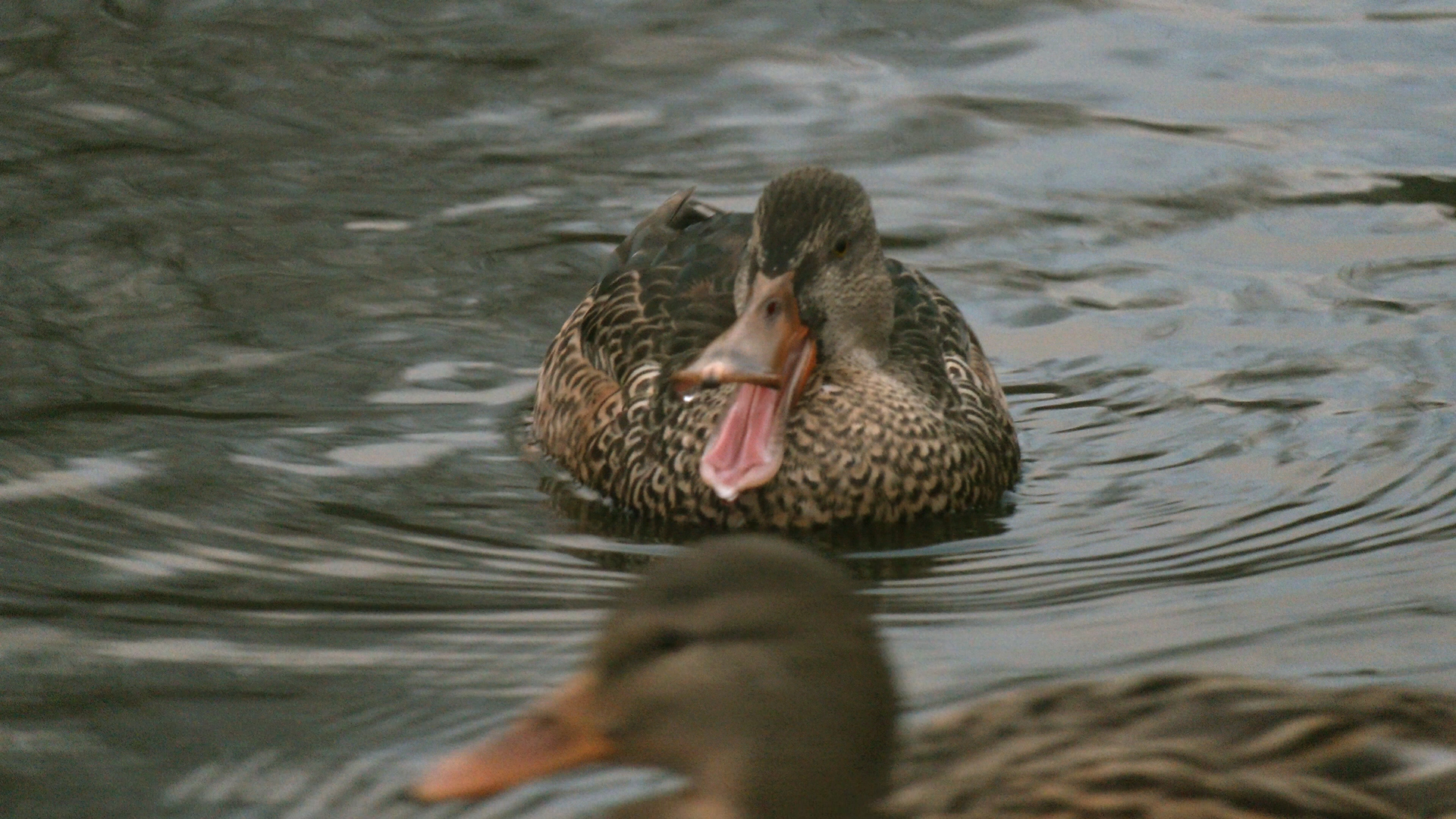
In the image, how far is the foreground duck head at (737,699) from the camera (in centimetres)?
429

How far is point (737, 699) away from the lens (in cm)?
432

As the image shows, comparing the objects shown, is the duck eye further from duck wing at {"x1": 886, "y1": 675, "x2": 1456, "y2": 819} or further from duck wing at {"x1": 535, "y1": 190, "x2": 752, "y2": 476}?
duck wing at {"x1": 535, "y1": 190, "x2": 752, "y2": 476}

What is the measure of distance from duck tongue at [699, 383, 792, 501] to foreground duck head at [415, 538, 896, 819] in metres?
3.30

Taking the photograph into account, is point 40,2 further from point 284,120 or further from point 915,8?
point 915,8

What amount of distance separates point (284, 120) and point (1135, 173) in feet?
12.8

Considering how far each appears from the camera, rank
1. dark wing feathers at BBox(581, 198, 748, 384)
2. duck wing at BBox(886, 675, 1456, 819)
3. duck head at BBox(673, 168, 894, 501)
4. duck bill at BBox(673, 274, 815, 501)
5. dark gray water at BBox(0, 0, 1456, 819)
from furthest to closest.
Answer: dark wing feathers at BBox(581, 198, 748, 384) → duck head at BBox(673, 168, 894, 501) → duck bill at BBox(673, 274, 815, 501) → dark gray water at BBox(0, 0, 1456, 819) → duck wing at BBox(886, 675, 1456, 819)

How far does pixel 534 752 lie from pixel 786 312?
3640mm

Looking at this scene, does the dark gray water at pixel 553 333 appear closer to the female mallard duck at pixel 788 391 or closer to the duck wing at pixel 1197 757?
the female mallard duck at pixel 788 391

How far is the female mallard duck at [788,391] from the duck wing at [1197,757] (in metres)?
3.07

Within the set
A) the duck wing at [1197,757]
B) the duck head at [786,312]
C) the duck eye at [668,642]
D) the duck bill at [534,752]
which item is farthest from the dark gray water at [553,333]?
the duck wing at [1197,757]

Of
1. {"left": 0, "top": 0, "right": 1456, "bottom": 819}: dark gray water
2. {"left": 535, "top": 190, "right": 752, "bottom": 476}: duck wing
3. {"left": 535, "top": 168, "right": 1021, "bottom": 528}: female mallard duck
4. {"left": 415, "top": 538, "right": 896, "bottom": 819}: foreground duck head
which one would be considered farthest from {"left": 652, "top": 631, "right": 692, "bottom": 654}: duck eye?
{"left": 535, "top": 190, "right": 752, "bottom": 476}: duck wing

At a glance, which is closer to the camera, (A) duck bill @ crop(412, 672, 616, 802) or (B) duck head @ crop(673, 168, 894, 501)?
(A) duck bill @ crop(412, 672, 616, 802)

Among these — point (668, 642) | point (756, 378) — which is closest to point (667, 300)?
point (756, 378)

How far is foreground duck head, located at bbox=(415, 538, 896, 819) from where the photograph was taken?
14.1ft
